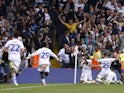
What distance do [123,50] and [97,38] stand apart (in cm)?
148

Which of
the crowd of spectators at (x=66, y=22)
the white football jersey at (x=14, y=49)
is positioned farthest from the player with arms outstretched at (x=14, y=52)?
the crowd of spectators at (x=66, y=22)

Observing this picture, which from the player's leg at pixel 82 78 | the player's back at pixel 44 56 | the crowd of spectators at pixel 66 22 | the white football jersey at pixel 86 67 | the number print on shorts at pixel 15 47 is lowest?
the player's leg at pixel 82 78

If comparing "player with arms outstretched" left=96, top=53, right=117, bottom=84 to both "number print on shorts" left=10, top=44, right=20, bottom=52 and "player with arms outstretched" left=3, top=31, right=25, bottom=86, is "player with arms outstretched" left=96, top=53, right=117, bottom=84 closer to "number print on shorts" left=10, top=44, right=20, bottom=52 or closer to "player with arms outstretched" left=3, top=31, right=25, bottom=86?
"player with arms outstretched" left=3, top=31, right=25, bottom=86

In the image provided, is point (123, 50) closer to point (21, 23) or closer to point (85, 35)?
point (85, 35)

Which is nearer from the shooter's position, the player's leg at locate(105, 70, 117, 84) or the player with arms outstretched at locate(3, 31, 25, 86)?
the player with arms outstretched at locate(3, 31, 25, 86)

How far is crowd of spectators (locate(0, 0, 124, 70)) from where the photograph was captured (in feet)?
82.7

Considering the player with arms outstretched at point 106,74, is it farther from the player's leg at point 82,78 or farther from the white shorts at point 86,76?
the player's leg at point 82,78

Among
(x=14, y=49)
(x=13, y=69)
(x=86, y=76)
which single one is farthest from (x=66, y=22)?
(x=13, y=69)

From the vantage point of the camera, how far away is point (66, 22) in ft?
87.8

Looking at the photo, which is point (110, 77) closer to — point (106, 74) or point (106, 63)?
point (106, 74)

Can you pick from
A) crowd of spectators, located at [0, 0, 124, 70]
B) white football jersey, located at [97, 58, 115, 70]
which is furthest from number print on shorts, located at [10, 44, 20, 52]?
white football jersey, located at [97, 58, 115, 70]

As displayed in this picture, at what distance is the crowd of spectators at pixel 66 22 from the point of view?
25.2 meters

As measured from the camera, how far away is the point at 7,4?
27141mm

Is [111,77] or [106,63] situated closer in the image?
[111,77]
